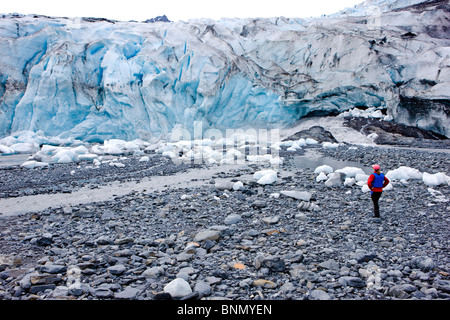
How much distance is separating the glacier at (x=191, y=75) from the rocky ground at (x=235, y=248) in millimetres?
13001

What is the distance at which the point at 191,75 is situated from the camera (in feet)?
58.5

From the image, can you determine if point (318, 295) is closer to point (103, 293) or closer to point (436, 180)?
point (103, 293)

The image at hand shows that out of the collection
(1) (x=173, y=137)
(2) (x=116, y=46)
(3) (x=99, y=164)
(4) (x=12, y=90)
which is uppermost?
(2) (x=116, y=46)

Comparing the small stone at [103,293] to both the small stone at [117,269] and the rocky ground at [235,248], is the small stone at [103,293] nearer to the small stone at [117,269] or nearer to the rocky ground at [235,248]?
the rocky ground at [235,248]

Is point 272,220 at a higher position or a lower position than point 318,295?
higher

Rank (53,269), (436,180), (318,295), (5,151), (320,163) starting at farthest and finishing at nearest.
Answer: (5,151), (320,163), (436,180), (53,269), (318,295)

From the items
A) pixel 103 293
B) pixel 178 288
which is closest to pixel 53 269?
pixel 103 293

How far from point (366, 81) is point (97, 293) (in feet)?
57.7

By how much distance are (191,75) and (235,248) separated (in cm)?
1595

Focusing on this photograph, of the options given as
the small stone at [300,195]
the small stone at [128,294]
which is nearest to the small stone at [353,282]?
the small stone at [128,294]

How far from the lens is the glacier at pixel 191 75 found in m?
17.2
